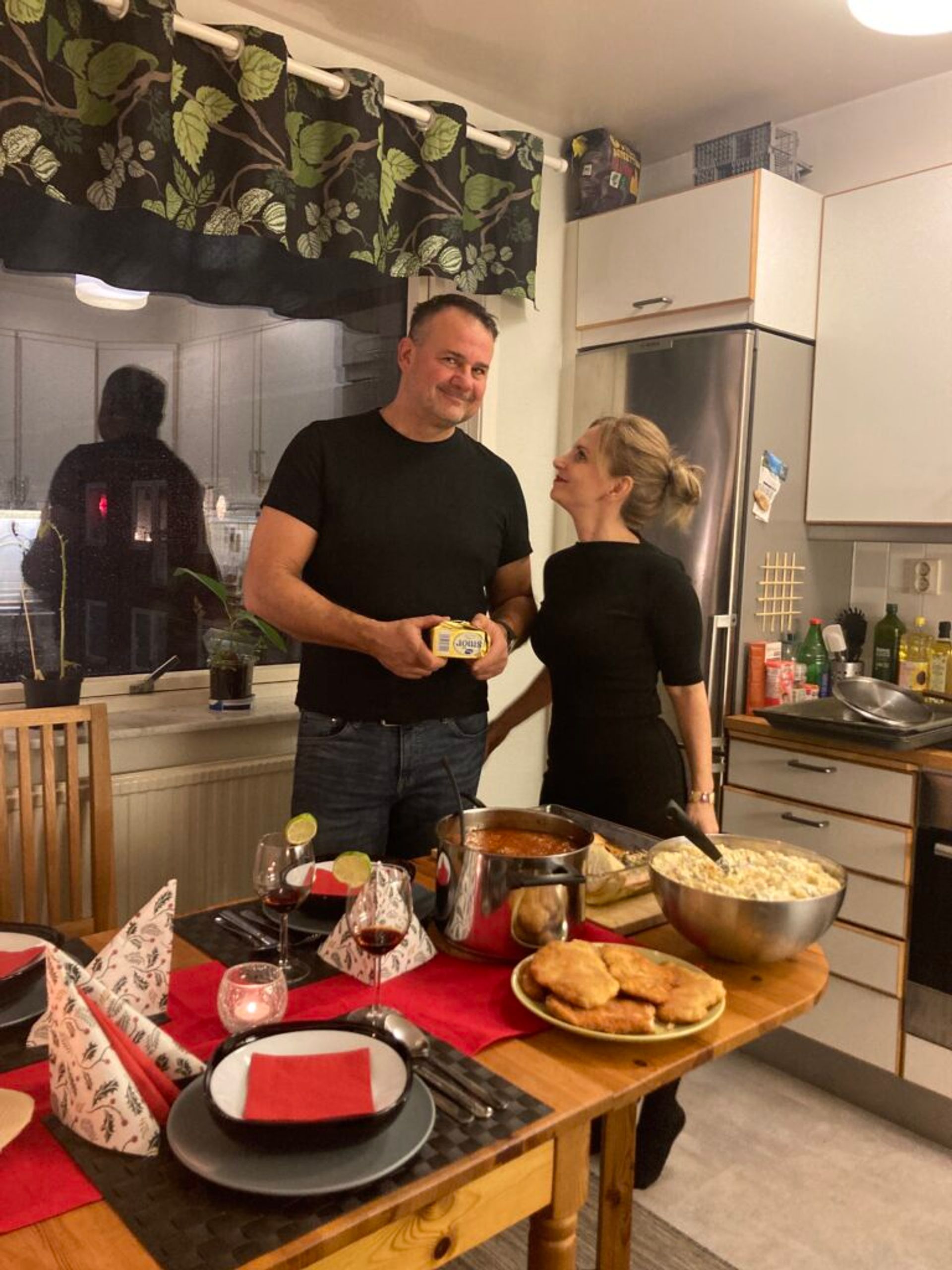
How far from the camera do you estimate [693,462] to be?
2764 mm

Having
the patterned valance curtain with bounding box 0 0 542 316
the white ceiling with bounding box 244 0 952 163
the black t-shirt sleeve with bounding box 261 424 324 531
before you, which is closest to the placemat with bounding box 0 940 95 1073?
the black t-shirt sleeve with bounding box 261 424 324 531

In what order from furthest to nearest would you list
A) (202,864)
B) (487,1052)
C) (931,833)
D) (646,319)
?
(646,319)
(202,864)
(931,833)
(487,1052)

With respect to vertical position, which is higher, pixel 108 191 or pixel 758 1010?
pixel 108 191

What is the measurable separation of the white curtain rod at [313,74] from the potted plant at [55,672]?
1.11 m

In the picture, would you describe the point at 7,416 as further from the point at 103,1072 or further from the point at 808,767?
the point at 808,767

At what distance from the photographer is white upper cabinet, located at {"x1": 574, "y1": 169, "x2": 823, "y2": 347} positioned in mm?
2678

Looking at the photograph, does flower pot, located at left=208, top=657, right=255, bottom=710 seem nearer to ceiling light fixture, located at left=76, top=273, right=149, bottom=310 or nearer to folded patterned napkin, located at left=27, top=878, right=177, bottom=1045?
ceiling light fixture, located at left=76, top=273, right=149, bottom=310

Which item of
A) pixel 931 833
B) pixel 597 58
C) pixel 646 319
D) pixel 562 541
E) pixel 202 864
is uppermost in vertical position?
pixel 597 58

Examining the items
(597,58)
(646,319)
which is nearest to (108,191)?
(597,58)

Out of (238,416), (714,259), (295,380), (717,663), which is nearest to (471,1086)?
(717,663)

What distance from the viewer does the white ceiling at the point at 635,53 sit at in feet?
7.88

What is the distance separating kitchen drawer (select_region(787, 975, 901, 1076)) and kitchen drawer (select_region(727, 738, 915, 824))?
1.45ft

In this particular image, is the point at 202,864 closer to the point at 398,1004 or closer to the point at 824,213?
the point at 398,1004

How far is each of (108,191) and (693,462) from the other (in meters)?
1.57
